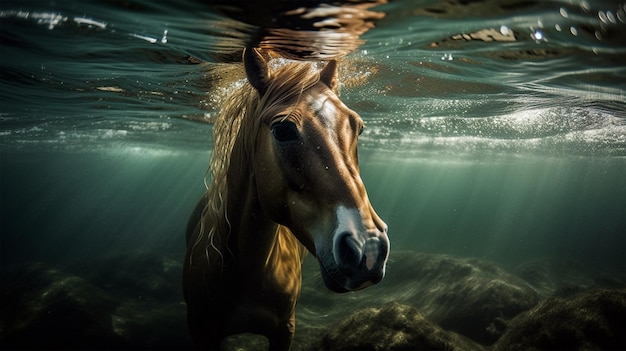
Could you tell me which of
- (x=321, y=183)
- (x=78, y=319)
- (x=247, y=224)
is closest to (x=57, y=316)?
(x=78, y=319)

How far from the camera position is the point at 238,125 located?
13.4 feet

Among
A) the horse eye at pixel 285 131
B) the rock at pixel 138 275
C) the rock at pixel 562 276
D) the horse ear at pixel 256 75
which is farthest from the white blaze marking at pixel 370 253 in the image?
the rock at pixel 562 276

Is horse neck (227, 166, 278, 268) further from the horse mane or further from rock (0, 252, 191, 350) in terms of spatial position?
rock (0, 252, 191, 350)

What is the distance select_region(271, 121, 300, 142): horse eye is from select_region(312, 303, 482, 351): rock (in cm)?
525

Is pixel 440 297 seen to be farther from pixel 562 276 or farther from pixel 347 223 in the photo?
pixel 562 276

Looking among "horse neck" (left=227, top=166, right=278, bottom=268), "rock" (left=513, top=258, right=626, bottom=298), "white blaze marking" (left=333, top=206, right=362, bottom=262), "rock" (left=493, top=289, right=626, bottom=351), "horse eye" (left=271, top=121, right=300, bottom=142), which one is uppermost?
"horse eye" (left=271, top=121, right=300, bottom=142)

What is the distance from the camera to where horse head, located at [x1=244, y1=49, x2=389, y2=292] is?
2230mm

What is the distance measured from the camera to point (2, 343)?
9.61 metres

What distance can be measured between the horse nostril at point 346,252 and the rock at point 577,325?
5.82 metres

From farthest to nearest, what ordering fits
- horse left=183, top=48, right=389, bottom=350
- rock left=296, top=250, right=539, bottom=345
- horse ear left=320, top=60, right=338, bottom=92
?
1. rock left=296, top=250, right=539, bottom=345
2. horse ear left=320, top=60, right=338, bottom=92
3. horse left=183, top=48, right=389, bottom=350

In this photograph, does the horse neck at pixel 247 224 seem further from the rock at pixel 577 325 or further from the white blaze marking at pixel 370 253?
the rock at pixel 577 325

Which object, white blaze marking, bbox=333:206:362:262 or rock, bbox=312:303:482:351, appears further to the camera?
rock, bbox=312:303:482:351

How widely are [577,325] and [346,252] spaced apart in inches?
241

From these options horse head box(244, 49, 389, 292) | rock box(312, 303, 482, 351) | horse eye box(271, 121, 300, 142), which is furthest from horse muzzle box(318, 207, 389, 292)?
rock box(312, 303, 482, 351)
